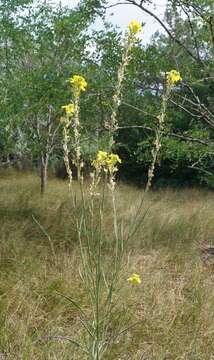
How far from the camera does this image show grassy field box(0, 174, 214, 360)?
326cm

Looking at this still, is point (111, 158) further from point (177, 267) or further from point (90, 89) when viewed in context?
point (90, 89)

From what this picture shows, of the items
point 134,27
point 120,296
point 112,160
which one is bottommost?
point 120,296

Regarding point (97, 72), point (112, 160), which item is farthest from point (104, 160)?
point (97, 72)

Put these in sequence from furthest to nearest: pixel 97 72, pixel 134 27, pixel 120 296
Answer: pixel 97 72 → pixel 120 296 → pixel 134 27

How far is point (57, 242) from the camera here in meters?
6.23

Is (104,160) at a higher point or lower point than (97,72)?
lower

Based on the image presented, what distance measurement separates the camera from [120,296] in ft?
11.7

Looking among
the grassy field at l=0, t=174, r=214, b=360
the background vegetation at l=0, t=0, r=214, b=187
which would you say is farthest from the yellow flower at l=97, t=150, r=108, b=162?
the background vegetation at l=0, t=0, r=214, b=187

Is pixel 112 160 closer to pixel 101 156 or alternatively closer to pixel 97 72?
pixel 101 156

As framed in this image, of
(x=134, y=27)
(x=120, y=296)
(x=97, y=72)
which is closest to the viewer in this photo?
(x=134, y=27)

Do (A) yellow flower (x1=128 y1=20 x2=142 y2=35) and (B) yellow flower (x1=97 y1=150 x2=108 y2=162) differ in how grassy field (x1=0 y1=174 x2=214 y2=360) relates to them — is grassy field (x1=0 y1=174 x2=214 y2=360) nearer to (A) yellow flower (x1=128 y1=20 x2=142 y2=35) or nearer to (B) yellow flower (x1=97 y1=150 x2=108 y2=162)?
(B) yellow flower (x1=97 y1=150 x2=108 y2=162)

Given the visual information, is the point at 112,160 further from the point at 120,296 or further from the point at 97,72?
the point at 97,72

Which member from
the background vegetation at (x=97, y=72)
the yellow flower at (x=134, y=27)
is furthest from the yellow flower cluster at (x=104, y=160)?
the background vegetation at (x=97, y=72)

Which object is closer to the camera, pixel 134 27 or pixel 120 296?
pixel 134 27
